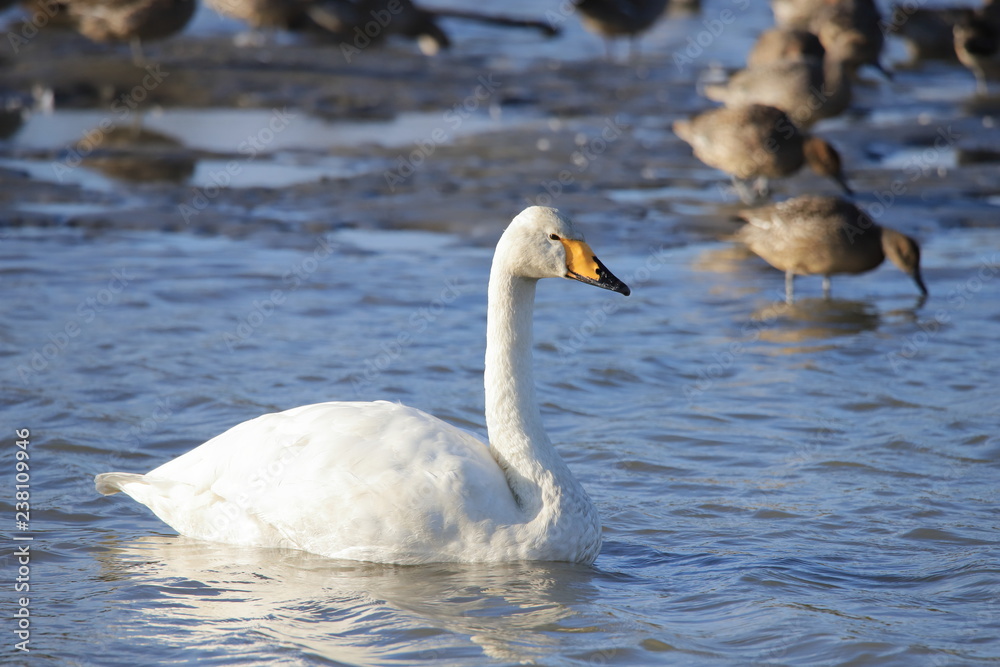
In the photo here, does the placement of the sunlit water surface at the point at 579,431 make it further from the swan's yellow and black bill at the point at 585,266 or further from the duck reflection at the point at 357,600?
the swan's yellow and black bill at the point at 585,266

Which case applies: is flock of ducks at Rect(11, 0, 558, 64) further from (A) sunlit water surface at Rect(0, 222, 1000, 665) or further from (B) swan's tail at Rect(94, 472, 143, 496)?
(B) swan's tail at Rect(94, 472, 143, 496)

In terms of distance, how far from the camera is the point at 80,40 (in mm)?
19391

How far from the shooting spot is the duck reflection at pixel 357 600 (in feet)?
14.6

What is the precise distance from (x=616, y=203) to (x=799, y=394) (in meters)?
5.12

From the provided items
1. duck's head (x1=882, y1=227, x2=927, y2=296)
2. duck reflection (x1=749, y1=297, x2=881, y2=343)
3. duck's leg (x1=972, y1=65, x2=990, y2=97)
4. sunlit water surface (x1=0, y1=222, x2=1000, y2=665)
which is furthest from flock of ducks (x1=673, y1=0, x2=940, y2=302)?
duck's leg (x1=972, y1=65, x2=990, y2=97)

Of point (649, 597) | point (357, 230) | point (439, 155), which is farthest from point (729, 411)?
point (439, 155)

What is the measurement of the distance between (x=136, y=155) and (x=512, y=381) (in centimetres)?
966

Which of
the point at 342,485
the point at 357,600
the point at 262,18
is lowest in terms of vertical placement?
the point at 357,600

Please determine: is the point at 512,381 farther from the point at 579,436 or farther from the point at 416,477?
the point at 579,436

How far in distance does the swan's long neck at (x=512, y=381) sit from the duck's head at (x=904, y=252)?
552cm

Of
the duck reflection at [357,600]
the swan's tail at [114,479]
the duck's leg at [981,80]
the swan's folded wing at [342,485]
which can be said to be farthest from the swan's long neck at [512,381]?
the duck's leg at [981,80]

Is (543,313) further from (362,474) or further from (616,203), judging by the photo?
(362,474)

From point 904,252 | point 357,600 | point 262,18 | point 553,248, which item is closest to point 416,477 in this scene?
point 357,600

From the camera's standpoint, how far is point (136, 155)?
13.8 metres
